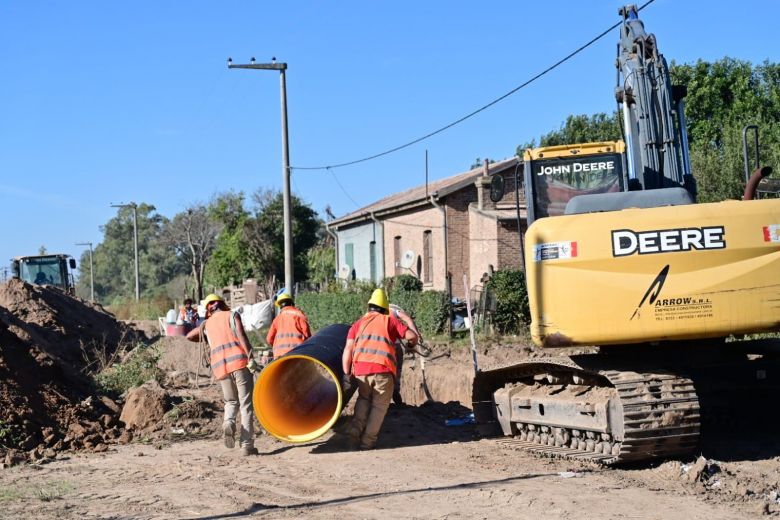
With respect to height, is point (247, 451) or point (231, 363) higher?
point (231, 363)

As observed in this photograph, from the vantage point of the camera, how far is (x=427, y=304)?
76.0 ft

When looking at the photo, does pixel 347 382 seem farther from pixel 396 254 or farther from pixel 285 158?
pixel 396 254

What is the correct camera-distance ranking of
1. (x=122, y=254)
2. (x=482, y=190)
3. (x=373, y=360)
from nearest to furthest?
(x=373, y=360)
(x=482, y=190)
(x=122, y=254)

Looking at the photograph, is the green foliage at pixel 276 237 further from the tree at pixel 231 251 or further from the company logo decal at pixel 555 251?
the company logo decal at pixel 555 251

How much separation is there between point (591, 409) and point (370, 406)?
2691 mm

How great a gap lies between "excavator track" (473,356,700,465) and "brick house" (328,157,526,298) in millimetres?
13007

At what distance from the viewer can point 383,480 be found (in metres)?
8.94

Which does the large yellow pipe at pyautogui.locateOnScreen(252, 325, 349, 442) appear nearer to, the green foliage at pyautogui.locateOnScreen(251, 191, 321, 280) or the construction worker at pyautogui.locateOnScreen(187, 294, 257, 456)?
the construction worker at pyautogui.locateOnScreen(187, 294, 257, 456)

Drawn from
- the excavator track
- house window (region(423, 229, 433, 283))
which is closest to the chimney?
house window (region(423, 229, 433, 283))

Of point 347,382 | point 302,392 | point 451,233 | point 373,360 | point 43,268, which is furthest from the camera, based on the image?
point 43,268

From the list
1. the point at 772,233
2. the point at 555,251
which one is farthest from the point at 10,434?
the point at 772,233

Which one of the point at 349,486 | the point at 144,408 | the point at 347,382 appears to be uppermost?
the point at 347,382

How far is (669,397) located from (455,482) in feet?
A: 6.67

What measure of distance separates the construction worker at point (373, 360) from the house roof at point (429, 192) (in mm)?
14165
